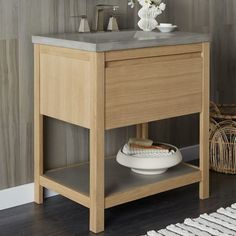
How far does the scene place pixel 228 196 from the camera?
2900 millimetres

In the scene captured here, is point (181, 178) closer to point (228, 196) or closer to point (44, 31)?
Result: point (228, 196)

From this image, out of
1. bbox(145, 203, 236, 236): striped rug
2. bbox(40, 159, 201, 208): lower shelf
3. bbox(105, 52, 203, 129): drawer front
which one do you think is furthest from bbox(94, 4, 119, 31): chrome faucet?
bbox(145, 203, 236, 236): striped rug

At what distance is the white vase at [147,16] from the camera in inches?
111

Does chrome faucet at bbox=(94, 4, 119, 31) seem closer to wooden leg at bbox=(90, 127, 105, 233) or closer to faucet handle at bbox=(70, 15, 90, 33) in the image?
faucet handle at bbox=(70, 15, 90, 33)

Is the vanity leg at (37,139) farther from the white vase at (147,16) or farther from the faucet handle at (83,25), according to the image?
the white vase at (147,16)

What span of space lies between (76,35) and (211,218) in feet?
3.23

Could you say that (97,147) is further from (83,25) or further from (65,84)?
(83,25)

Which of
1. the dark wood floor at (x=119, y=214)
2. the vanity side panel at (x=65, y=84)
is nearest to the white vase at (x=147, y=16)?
the vanity side panel at (x=65, y=84)

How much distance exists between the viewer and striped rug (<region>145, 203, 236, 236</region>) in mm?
2393

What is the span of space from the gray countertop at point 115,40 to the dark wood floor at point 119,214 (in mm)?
745

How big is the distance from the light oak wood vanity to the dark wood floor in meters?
0.07

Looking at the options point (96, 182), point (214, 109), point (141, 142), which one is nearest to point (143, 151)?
point (141, 142)

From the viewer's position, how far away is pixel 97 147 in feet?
7.82

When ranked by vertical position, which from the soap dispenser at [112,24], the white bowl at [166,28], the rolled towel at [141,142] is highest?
the soap dispenser at [112,24]
